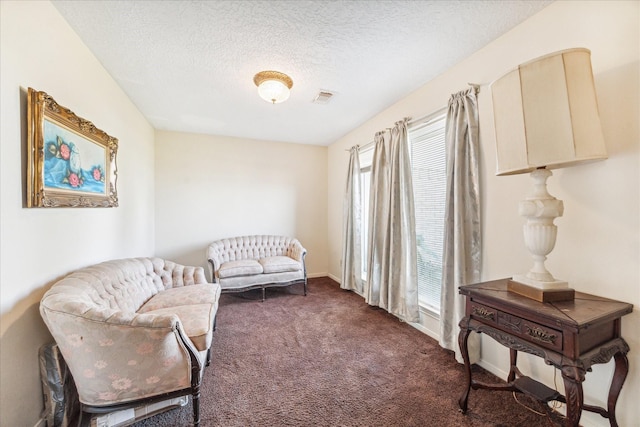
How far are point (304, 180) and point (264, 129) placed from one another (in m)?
1.29

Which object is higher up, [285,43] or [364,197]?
[285,43]

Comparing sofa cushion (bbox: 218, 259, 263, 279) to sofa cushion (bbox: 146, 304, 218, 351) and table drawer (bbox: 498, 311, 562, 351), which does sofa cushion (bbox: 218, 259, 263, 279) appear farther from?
table drawer (bbox: 498, 311, 562, 351)

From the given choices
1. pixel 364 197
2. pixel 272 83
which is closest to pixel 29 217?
pixel 272 83

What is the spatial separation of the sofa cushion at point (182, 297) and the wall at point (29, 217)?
1.97 feet

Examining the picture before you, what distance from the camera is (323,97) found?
9.59 ft

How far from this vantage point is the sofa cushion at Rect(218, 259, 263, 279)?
350cm

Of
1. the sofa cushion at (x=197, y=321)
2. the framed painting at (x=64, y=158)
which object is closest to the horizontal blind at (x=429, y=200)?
the sofa cushion at (x=197, y=321)

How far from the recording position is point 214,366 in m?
2.11

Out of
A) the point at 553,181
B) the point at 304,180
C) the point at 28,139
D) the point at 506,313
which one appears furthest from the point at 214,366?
the point at 304,180

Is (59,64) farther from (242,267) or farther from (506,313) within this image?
(506,313)

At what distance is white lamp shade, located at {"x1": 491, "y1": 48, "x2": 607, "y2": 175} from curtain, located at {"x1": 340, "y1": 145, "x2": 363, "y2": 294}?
105 inches

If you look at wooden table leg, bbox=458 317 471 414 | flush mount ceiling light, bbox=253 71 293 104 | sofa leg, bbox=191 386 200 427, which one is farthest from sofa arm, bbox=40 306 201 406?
flush mount ceiling light, bbox=253 71 293 104

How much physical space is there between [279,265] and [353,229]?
1300 millimetres

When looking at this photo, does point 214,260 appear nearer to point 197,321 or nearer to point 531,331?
point 197,321
